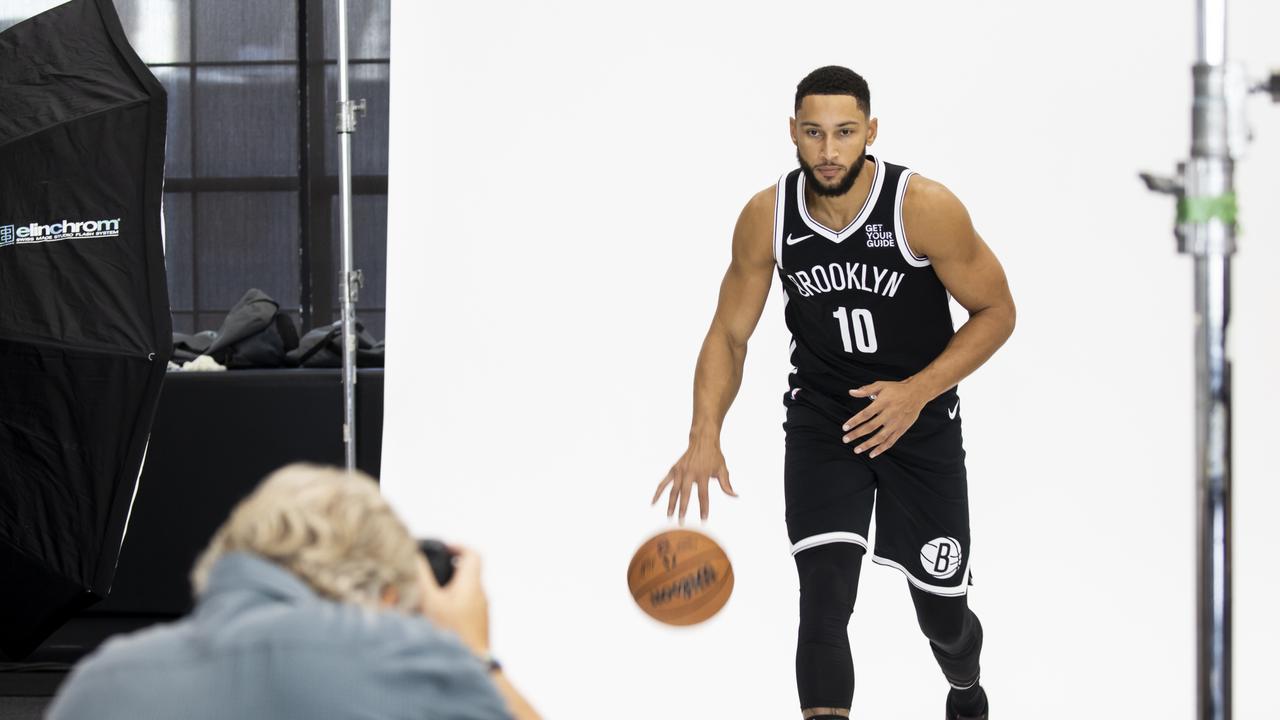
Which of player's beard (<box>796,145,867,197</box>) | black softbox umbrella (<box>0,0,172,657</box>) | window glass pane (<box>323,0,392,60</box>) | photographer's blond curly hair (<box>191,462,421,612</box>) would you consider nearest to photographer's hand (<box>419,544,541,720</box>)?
photographer's blond curly hair (<box>191,462,421,612</box>)

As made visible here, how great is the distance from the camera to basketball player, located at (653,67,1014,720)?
2.96 m

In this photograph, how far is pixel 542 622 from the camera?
3680 mm

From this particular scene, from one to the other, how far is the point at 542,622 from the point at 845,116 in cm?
161

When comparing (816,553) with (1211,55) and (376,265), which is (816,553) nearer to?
(1211,55)

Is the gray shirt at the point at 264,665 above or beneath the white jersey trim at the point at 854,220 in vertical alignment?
beneath

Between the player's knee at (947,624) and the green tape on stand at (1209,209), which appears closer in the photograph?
the green tape on stand at (1209,209)

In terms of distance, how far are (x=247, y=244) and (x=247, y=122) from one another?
0.44 metres

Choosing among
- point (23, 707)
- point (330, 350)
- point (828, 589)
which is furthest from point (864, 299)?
point (23, 707)

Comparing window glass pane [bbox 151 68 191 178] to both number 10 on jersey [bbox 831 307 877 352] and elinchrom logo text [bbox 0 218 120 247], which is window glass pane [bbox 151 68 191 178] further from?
number 10 on jersey [bbox 831 307 877 352]

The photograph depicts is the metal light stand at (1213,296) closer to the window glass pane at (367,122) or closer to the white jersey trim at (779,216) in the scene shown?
the white jersey trim at (779,216)

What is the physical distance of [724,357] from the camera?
326cm

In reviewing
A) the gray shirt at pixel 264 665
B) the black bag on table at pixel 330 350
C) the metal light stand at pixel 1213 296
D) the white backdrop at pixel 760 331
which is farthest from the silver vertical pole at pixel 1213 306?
the black bag on table at pixel 330 350

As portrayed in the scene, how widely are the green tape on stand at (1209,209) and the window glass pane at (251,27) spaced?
377cm

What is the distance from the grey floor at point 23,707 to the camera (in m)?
3.70
